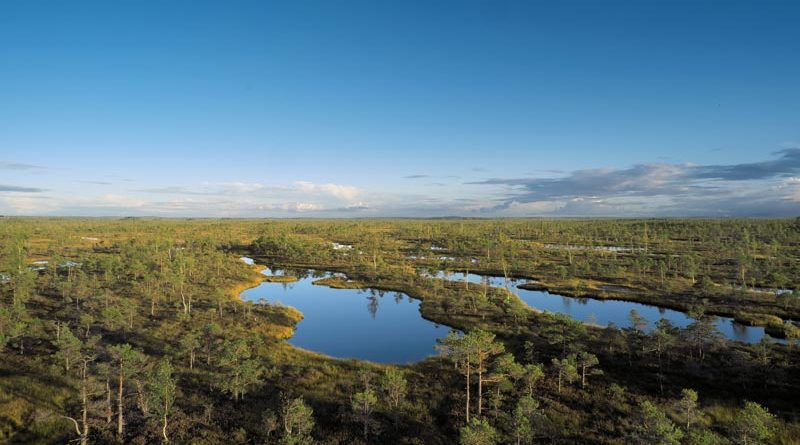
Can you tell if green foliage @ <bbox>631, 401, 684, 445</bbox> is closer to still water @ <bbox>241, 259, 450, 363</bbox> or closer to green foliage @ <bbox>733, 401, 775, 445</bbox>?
green foliage @ <bbox>733, 401, 775, 445</bbox>

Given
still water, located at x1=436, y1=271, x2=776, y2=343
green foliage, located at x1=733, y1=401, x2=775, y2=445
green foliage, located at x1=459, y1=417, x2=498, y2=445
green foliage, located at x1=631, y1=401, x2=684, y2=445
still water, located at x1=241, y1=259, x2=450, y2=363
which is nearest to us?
green foliage, located at x1=631, y1=401, x2=684, y2=445

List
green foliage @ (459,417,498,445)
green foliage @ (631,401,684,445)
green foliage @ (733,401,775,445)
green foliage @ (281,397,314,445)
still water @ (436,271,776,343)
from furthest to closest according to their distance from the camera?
still water @ (436,271,776,343) < green foliage @ (281,397,314,445) < green foliage @ (459,417,498,445) < green foliage @ (733,401,775,445) < green foliage @ (631,401,684,445)

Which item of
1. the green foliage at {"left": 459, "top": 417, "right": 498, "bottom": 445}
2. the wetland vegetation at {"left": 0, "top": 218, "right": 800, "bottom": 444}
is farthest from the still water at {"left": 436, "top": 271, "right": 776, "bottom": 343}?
the green foliage at {"left": 459, "top": 417, "right": 498, "bottom": 445}

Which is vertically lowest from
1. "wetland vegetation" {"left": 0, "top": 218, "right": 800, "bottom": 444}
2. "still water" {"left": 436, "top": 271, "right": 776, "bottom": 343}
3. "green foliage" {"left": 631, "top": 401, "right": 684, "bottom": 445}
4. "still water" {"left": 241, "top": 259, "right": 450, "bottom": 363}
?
"still water" {"left": 241, "top": 259, "right": 450, "bottom": 363}

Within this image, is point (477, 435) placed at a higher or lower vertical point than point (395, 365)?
higher

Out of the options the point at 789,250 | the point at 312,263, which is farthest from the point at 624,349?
the point at 789,250

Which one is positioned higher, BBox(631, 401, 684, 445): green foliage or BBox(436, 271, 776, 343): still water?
BBox(631, 401, 684, 445): green foliage

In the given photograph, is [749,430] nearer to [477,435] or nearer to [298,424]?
[477,435]

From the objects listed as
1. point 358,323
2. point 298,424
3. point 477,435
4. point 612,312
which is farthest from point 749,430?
point 358,323

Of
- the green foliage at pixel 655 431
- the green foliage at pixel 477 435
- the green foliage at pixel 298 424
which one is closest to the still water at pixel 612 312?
the green foliage at pixel 655 431
